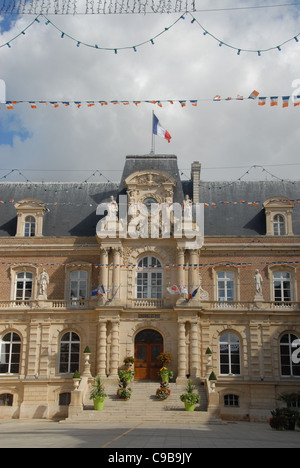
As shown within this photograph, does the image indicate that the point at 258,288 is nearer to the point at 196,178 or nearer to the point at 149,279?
the point at 149,279

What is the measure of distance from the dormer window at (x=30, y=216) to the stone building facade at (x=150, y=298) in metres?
0.07

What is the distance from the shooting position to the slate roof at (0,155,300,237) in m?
38.3

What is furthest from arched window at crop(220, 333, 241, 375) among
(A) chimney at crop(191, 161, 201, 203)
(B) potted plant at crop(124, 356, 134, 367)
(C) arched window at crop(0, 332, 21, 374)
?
(C) arched window at crop(0, 332, 21, 374)

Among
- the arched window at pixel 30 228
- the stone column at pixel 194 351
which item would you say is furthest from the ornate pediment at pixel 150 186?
the stone column at pixel 194 351

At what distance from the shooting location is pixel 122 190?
3772 centimetres

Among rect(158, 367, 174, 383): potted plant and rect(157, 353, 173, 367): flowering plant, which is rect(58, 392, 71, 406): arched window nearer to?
rect(158, 367, 174, 383): potted plant

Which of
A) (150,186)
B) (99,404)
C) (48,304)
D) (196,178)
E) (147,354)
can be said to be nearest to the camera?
(99,404)

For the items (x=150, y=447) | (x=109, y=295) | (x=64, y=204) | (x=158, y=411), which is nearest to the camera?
(x=150, y=447)

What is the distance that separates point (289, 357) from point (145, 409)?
32.7 ft

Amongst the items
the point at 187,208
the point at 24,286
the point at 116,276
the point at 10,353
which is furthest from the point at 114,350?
the point at 187,208

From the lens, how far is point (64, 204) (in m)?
40.3

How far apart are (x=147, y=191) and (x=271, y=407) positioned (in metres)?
15.2
